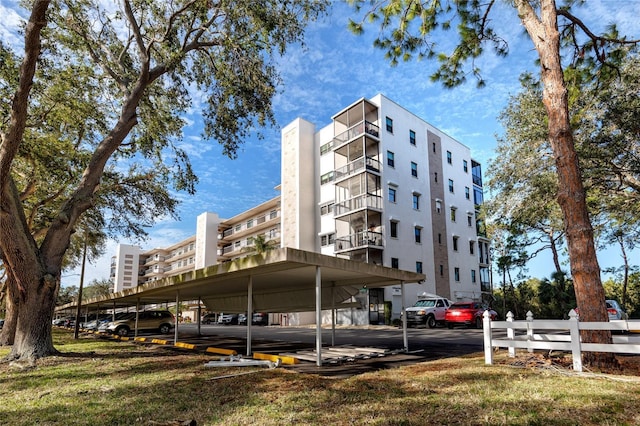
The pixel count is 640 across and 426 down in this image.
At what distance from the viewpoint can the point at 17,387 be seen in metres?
8.09

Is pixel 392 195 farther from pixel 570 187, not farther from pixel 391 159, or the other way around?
pixel 570 187

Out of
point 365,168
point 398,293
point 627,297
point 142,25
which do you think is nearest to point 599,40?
point 142,25

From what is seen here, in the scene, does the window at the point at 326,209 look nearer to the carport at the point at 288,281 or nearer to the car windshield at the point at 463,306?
the car windshield at the point at 463,306

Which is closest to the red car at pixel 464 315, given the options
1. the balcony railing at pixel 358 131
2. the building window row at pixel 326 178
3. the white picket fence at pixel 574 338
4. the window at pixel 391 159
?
the window at pixel 391 159

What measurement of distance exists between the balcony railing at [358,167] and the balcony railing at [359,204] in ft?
7.71

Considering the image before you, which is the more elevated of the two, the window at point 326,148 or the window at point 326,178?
the window at point 326,148

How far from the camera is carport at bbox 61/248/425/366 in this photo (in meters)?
9.27

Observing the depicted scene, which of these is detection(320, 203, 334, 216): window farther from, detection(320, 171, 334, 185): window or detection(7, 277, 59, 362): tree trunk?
detection(7, 277, 59, 362): tree trunk

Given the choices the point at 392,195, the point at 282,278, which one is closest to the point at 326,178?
the point at 392,195

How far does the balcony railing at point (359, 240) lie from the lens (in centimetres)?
3381

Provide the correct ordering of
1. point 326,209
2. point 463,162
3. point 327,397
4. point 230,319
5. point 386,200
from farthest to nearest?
point 230,319, point 463,162, point 326,209, point 386,200, point 327,397

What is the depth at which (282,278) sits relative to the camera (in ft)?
38.2

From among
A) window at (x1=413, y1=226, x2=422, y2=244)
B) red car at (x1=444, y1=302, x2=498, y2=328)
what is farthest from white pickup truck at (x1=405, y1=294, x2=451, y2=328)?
window at (x1=413, y1=226, x2=422, y2=244)

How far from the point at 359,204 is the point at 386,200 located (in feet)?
8.00
